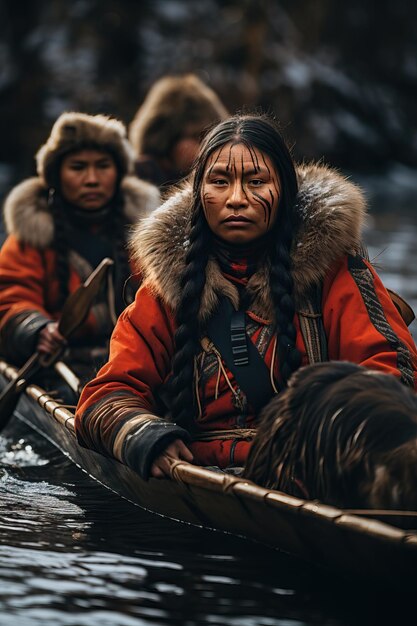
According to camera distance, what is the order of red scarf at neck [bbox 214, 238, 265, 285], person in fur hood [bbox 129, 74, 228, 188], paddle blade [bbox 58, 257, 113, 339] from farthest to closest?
person in fur hood [bbox 129, 74, 228, 188] → paddle blade [bbox 58, 257, 113, 339] → red scarf at neck [bbox 214, 238, 265, 285]

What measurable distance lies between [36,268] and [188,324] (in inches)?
110

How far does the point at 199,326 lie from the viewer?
198 inches

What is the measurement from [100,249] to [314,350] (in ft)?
9.79

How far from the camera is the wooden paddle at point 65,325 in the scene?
7000mm

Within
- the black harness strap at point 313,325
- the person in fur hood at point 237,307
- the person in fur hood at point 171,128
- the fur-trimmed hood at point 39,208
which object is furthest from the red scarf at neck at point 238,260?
the person in fur hood at point 171,128

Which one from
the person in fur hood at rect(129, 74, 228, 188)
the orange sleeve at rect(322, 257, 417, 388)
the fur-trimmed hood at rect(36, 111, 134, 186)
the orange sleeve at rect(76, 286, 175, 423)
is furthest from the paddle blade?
the person in fur hood at rect(129, 74, 228, 188)

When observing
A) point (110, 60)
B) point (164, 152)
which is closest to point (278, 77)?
point (110, 60)

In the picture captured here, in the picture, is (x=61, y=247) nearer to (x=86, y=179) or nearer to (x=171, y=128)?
(x=86, y=179)

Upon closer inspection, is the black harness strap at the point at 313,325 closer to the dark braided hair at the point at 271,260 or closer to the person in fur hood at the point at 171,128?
the dark braided hair at the point at 271,260

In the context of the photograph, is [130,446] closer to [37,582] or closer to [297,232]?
[37,582]

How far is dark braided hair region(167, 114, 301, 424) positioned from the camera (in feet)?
16.1

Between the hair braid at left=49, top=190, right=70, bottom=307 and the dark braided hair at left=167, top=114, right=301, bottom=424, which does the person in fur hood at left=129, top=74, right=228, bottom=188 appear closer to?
the hair braid at left=49, top=190, right=70, bottom=307

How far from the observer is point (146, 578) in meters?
4.41

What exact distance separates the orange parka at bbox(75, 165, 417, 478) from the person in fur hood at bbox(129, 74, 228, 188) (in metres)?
4.30
